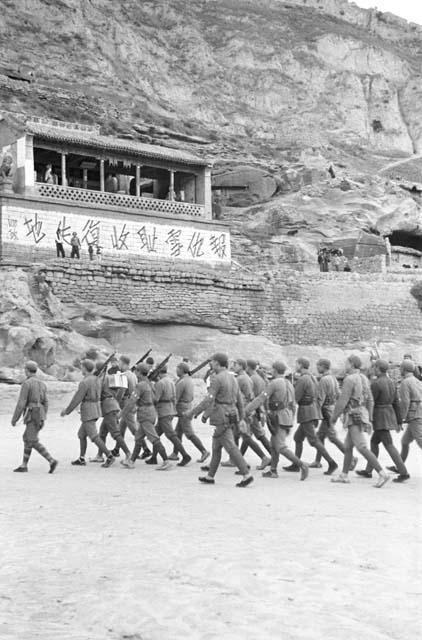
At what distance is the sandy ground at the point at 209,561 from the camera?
4.93 m

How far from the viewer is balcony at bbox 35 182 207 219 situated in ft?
94.3

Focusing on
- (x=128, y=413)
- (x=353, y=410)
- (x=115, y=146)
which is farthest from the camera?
(x=115, y=146)

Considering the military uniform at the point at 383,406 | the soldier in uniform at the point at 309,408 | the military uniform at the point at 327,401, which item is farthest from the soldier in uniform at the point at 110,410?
the military uniform at the point at 383,406

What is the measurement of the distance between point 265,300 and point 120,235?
17.7 ft

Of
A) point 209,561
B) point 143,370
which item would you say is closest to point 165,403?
point 143,370

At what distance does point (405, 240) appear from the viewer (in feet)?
145

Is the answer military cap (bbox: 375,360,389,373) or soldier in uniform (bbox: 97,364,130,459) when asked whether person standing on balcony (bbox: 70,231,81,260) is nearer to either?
soldier in uniform (bbox: 97,364,130,459)

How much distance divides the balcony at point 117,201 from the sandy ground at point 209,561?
19.7m

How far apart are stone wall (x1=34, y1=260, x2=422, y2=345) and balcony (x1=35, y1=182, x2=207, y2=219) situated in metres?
2.32

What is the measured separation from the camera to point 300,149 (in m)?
63.5

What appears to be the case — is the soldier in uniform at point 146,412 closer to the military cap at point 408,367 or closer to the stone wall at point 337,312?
the military cap at point 408,367

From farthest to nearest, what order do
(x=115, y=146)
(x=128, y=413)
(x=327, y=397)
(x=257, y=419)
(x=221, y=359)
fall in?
(x=115, y=146) < (x=128, y=413) < (x=257, y=419) < (x=327, y=397) < (x=221, y=359)

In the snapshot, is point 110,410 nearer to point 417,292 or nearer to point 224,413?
point 224,413

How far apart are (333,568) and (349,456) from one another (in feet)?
14.6
